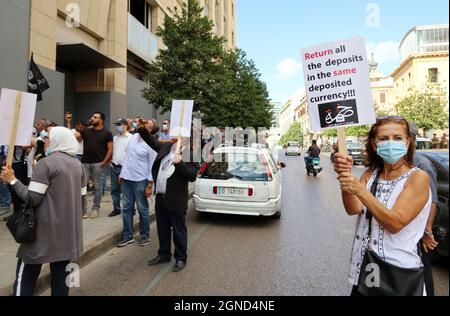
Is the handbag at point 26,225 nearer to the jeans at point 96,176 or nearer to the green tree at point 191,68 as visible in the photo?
the jeans at point 96,176

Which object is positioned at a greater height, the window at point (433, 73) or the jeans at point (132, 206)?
the window at point (433, 73)

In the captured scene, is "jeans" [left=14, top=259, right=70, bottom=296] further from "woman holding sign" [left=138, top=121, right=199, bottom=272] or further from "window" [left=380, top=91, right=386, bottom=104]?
"window" [left=380, top=91, right=386, bottom=104]

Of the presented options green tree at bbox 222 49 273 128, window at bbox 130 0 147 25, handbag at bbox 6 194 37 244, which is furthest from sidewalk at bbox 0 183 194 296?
green tree at bbox 222 49 273 128

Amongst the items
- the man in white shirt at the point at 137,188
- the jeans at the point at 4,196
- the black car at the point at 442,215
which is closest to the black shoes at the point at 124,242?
the man in white shirt at the point at 137,188

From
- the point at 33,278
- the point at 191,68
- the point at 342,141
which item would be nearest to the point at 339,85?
the point at 342,141

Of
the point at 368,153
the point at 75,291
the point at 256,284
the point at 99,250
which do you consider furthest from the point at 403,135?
the point at 99,250

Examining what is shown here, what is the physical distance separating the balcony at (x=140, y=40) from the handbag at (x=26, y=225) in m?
14.9

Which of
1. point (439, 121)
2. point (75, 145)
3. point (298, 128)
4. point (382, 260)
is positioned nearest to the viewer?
point (382, 260)

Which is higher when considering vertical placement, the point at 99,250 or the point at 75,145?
the point at 75,145

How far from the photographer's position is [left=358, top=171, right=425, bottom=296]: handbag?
1.93m

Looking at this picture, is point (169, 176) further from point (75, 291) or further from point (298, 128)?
point (298, 128)

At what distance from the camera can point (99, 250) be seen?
5180 mm

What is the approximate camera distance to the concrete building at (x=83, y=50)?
9031mm

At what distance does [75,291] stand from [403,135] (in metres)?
3.61
